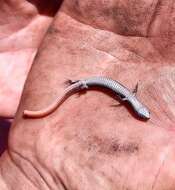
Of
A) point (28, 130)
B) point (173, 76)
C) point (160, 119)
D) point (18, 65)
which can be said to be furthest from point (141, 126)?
point (18, 65)

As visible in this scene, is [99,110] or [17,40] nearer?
[99,110]

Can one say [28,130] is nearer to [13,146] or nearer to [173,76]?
[13,146]

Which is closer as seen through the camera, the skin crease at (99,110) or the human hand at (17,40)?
the skin crease at (99,110)

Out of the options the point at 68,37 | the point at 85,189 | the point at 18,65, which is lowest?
the point at 85,189

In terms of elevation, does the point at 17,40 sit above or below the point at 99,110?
above

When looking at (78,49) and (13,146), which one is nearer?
(13,146)

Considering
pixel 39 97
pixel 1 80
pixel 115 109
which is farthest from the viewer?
pixel 1 80

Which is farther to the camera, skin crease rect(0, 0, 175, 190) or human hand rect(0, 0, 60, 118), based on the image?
human hand rect(0, 0, 60, 118)

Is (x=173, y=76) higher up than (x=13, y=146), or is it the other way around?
(x=173, y=76)
